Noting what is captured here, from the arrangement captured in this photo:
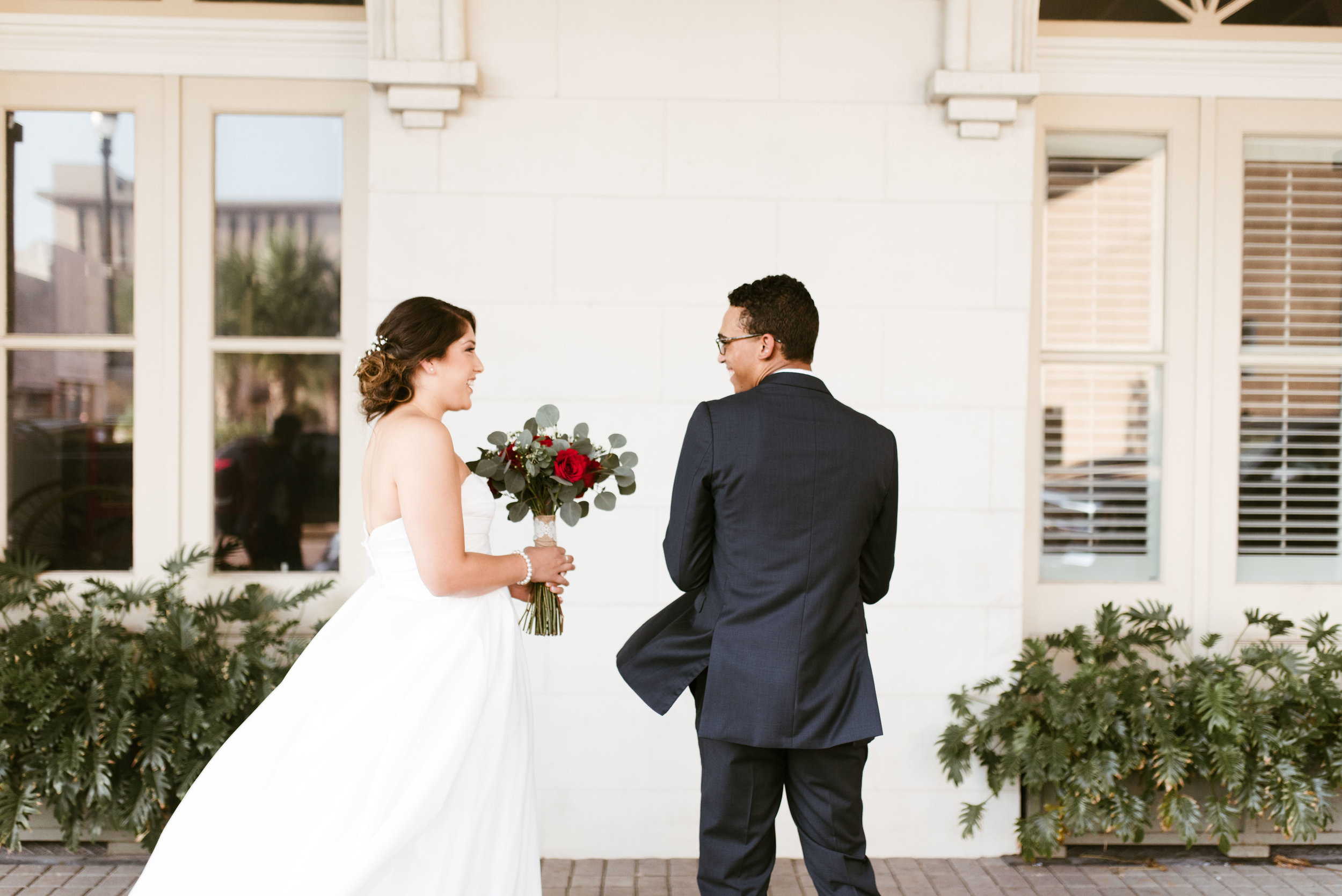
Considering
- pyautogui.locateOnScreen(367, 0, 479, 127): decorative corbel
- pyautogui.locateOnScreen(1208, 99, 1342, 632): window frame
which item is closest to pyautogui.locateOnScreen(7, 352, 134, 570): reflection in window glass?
pyautogui.locateOnScreen(367, 0, 479, 127): decorative corbel

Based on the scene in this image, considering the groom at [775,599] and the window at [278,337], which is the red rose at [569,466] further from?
the window at [278,337]

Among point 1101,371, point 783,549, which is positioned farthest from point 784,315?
point 1101,371

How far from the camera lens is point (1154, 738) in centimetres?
336

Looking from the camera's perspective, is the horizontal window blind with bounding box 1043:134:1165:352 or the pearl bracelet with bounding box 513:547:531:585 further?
the horizontal window blind with bounding box 1043:134:1165:352

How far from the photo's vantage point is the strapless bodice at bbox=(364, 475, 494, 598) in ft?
7.68

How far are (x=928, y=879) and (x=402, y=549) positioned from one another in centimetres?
236

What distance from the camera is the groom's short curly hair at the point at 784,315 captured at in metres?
2.28

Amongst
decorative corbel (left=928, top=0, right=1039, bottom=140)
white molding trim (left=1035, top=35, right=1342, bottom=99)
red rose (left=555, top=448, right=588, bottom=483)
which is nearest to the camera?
red rose (left=555, top=448, right=588, bottom=483)

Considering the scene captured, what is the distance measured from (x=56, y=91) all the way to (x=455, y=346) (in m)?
2.57

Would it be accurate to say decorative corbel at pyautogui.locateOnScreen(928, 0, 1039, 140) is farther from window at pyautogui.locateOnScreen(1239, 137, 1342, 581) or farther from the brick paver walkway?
the brick paver walkway

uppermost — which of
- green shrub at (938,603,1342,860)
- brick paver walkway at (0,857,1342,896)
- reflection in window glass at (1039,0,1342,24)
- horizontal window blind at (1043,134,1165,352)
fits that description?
reflection in window glass at (1039,0,1342,24)

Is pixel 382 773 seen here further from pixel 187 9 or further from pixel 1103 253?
pixel 1103 253

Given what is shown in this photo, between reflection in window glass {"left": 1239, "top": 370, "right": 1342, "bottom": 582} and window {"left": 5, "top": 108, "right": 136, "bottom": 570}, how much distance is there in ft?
15.3

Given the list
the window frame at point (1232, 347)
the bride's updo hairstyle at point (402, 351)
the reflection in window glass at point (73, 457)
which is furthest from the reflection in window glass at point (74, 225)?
the window frame at point (1232, 347)
